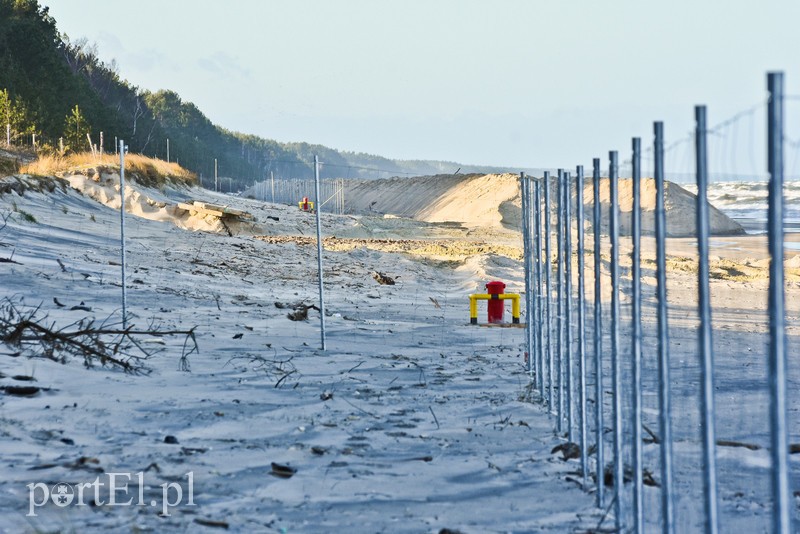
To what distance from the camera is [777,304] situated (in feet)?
8.98

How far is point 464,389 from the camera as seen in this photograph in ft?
24.3

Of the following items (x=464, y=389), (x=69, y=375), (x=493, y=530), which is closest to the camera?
(x=493, y=530)

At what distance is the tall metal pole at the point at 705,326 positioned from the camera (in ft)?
10.3

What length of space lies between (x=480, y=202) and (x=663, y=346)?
57.1m

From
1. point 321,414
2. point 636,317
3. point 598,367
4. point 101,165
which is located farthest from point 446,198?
point 636,317

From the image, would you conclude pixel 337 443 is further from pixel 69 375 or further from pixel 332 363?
pixel 332 363

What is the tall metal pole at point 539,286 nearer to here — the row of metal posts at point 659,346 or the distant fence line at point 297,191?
the row of metal posts at point 659,346

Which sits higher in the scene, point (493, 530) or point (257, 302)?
point (257, 302)

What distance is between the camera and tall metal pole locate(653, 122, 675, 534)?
3.56m

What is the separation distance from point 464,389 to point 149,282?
6.02 metres

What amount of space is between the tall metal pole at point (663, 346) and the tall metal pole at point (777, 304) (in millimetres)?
742

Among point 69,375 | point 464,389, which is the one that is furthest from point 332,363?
point 69,375

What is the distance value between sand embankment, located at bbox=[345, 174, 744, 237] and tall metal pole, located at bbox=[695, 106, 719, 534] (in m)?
28.0

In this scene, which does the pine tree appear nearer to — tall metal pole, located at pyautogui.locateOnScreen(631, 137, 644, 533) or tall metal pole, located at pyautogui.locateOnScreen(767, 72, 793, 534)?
tall metal pole, located at pyautogui.locateOnScreen(631, 137, 644, 533)
